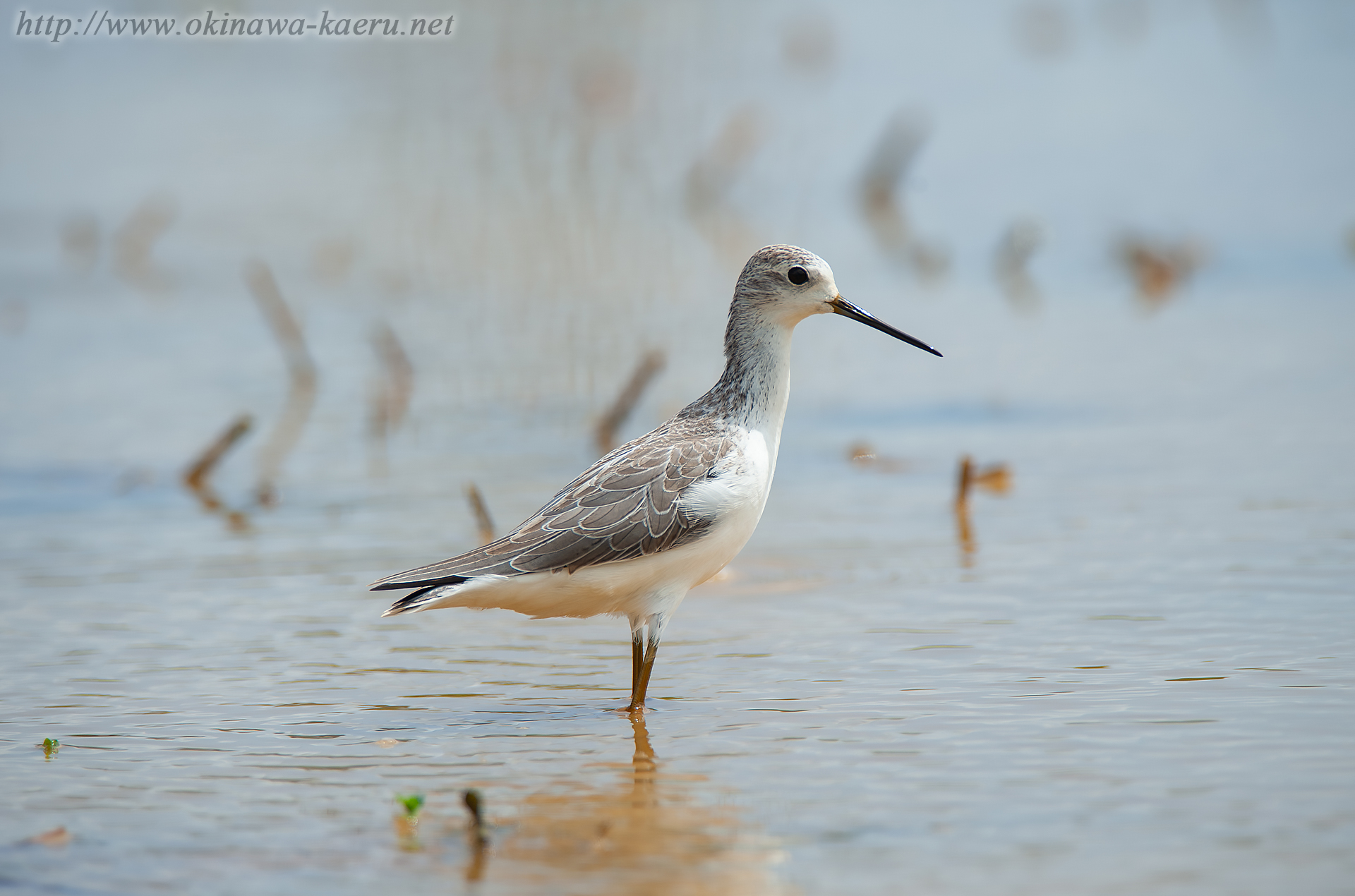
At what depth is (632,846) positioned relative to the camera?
221 inches

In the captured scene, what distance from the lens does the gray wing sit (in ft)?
22.6

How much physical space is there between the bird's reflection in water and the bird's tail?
0.99m

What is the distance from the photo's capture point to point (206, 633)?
820 centimetres

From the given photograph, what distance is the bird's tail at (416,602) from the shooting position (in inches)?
262

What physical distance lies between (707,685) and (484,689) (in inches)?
39.7

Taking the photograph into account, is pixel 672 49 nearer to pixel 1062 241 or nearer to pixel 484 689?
pixel 1062 241

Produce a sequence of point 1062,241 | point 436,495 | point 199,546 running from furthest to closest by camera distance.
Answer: point 1062,241 < point 436,495 < point 199,546

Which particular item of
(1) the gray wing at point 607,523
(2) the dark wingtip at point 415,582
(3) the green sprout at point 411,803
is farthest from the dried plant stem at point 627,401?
(3) the green sprout at point 411,803

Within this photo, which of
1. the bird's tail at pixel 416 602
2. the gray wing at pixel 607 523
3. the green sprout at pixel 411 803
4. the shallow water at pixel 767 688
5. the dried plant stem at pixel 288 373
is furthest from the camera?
the dried plant stem at pixel 288 373

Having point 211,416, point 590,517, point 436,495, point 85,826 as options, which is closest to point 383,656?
point 590,517

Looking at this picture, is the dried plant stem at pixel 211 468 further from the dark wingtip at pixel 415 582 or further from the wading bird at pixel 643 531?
the dark wingtip at pixel 415 582

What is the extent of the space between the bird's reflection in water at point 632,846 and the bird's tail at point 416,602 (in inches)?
39.2

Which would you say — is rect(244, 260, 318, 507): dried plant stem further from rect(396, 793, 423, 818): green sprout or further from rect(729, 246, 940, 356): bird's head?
rect(396, 793, 423, 818): green sprout

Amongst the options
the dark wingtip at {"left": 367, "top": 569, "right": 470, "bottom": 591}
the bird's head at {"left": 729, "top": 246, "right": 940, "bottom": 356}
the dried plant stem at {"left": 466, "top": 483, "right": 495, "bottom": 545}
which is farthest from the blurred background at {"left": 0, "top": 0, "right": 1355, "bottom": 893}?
the bird's head at {"left": 729, "top": 246, "right": 940, "bottom": 356}
